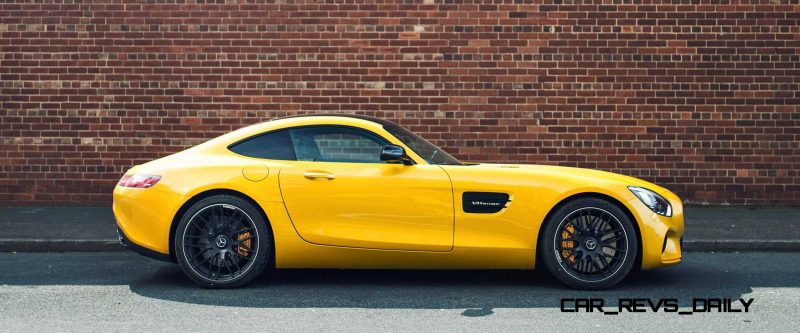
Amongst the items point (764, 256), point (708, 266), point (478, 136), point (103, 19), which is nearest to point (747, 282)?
point (708, 266)

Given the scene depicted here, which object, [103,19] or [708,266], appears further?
[103,19]

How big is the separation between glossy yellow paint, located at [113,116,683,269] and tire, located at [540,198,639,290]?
0.08 metres

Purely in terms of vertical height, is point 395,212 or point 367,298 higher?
point 395,212

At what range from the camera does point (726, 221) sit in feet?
37.2

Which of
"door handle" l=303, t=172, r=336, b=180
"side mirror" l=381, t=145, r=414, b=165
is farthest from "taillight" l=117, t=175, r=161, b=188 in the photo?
"side mirror" l=381, t=145, r=414, b=165

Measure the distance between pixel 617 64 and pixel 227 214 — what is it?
672cm

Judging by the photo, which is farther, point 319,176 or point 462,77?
point 462,77

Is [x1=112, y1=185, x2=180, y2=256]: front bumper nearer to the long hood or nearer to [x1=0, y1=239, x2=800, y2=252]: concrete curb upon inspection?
[x1=0, y1=239, x2=800, y2=252]: concrete curb

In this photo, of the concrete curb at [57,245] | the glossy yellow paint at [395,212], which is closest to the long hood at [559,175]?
the glossy yellow paint at [395,212]

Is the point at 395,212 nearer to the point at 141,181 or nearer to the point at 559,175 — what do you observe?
the point at 559,175

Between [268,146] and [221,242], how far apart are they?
2.57ft

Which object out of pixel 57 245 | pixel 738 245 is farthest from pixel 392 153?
pixel 738 245

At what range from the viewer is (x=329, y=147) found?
26.2 feet

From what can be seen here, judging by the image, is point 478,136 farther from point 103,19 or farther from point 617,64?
point 103,19
